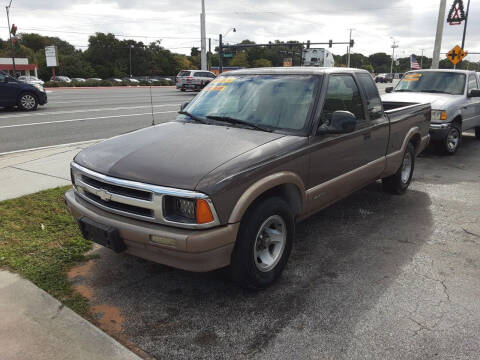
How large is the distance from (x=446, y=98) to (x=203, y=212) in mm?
7921

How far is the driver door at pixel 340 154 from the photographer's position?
385 centimetres

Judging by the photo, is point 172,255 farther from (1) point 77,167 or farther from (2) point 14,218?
(2) point 14,218

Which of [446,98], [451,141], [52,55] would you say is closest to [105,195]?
[451,141]

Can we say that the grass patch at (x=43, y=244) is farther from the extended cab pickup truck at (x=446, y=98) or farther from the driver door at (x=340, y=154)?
the extended cab pickup truck at (x=446, y=98)

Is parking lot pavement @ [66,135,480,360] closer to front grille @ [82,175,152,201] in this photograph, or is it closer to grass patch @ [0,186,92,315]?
grass patch @ [0,186,92,315]

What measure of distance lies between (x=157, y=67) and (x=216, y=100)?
309 feet

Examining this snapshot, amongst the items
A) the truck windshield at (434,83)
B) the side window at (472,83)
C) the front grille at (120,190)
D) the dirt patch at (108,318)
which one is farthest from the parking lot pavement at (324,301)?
the side window at (472,83)

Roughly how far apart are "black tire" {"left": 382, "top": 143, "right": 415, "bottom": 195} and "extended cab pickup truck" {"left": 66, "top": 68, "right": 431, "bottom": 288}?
1.20 m

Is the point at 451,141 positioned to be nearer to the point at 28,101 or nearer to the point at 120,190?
the point at 120,190

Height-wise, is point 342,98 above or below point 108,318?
above

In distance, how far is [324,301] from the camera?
10.7ft

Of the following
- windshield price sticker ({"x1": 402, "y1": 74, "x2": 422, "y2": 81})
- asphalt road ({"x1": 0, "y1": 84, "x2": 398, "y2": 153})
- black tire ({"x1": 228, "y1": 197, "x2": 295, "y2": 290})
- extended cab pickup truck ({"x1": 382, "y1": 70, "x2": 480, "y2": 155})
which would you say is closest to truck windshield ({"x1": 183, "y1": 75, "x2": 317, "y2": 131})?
black tire ({"x1": 228, "y1": 197, "x2": 295, "y2": 290})

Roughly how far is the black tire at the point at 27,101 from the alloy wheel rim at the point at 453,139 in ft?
46.0

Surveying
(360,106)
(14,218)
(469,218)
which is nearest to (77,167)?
(14,218)
